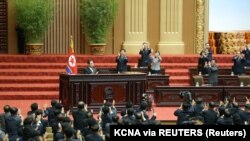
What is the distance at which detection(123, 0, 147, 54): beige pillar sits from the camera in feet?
85.4

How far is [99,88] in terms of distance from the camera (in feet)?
62.2

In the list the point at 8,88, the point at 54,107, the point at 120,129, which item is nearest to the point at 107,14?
the point at 8,88

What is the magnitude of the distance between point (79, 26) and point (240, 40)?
24.4ft

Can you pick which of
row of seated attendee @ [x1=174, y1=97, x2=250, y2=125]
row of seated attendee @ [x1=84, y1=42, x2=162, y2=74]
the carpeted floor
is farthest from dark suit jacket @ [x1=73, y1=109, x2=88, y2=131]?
row of seated attendee @ [x1=84, y1=42, x2=162, y2=74]

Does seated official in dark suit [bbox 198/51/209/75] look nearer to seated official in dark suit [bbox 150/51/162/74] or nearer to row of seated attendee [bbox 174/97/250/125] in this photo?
seated official in dark suit [bbox 150/51/162/74]

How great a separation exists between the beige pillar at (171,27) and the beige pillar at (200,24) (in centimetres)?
77

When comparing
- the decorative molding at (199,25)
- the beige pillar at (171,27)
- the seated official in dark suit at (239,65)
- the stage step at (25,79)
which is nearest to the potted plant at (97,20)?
the beige pillar at (171,27)

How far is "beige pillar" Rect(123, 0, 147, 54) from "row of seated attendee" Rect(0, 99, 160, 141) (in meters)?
11.3

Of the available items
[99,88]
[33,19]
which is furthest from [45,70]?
[99,88]

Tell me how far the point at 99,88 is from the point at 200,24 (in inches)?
354

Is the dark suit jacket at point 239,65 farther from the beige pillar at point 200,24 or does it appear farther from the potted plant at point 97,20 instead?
the potted plant at point 97,20

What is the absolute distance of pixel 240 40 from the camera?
28.8 meters

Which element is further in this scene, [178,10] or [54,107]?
[178,10]

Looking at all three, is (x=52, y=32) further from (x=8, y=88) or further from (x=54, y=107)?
(x=54, y=107)
